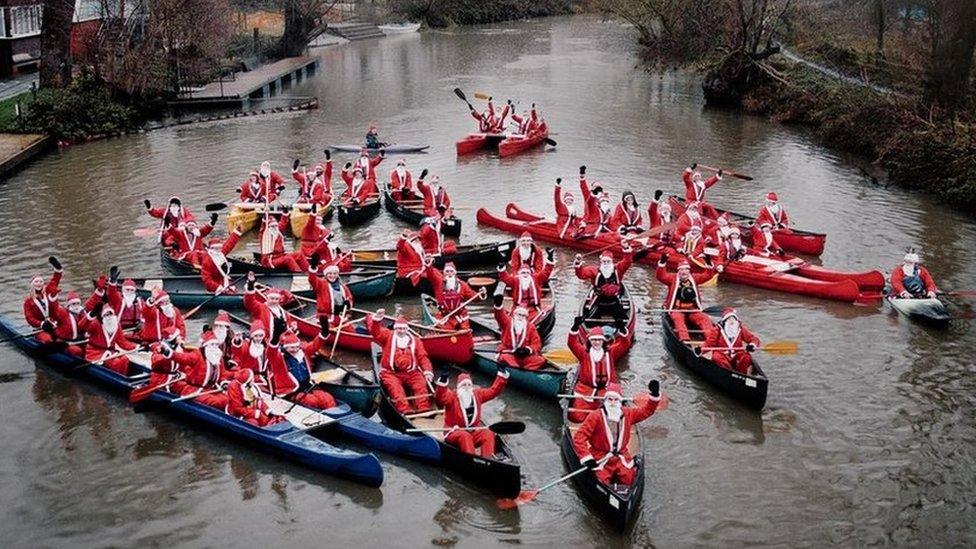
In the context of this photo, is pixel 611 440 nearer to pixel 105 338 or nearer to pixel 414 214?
pixel 105 338

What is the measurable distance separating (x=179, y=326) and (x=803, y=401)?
10.8 metres

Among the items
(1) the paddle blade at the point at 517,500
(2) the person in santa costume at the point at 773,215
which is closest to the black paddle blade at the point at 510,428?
(1) the paddle blade at the point at 517,500

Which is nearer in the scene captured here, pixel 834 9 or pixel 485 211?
pixel 485 211

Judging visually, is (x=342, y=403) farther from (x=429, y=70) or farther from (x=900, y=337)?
(x=429, y=70)

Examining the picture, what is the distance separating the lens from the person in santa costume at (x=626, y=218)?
22.9 metres

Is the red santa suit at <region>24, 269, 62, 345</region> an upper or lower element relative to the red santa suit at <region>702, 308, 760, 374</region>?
upper

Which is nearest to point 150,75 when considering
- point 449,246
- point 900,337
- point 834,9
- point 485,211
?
point 485,211

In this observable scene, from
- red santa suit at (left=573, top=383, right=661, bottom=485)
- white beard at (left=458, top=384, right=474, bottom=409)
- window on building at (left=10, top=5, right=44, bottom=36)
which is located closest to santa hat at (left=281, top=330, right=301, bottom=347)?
white beard at (left=458, top=384, right=474, bottom=409)

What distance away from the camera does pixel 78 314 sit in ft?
54.3

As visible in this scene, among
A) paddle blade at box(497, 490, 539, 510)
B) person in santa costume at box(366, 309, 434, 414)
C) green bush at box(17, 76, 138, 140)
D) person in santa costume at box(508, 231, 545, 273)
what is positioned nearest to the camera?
paddle blade at box(497, 490, 539, 510)

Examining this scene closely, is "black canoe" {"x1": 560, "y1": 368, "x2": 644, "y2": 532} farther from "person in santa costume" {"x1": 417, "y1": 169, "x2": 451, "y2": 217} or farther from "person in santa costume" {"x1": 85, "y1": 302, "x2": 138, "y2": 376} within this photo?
"person in santa costume" {"x1": 417, "y1": 169, "x2": 451, "y2": 217}

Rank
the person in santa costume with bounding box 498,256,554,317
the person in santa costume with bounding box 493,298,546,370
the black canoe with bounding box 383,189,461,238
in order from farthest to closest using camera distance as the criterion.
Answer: the black canoe with bounding box 383,189,461,238 < the person in santa costume with bounding box 498,256,554,317 < the person in santa costume with bounding box 493,298,546,370

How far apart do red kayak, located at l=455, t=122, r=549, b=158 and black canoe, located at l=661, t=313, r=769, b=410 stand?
695 inches

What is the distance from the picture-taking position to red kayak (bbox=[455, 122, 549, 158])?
3375 cm
